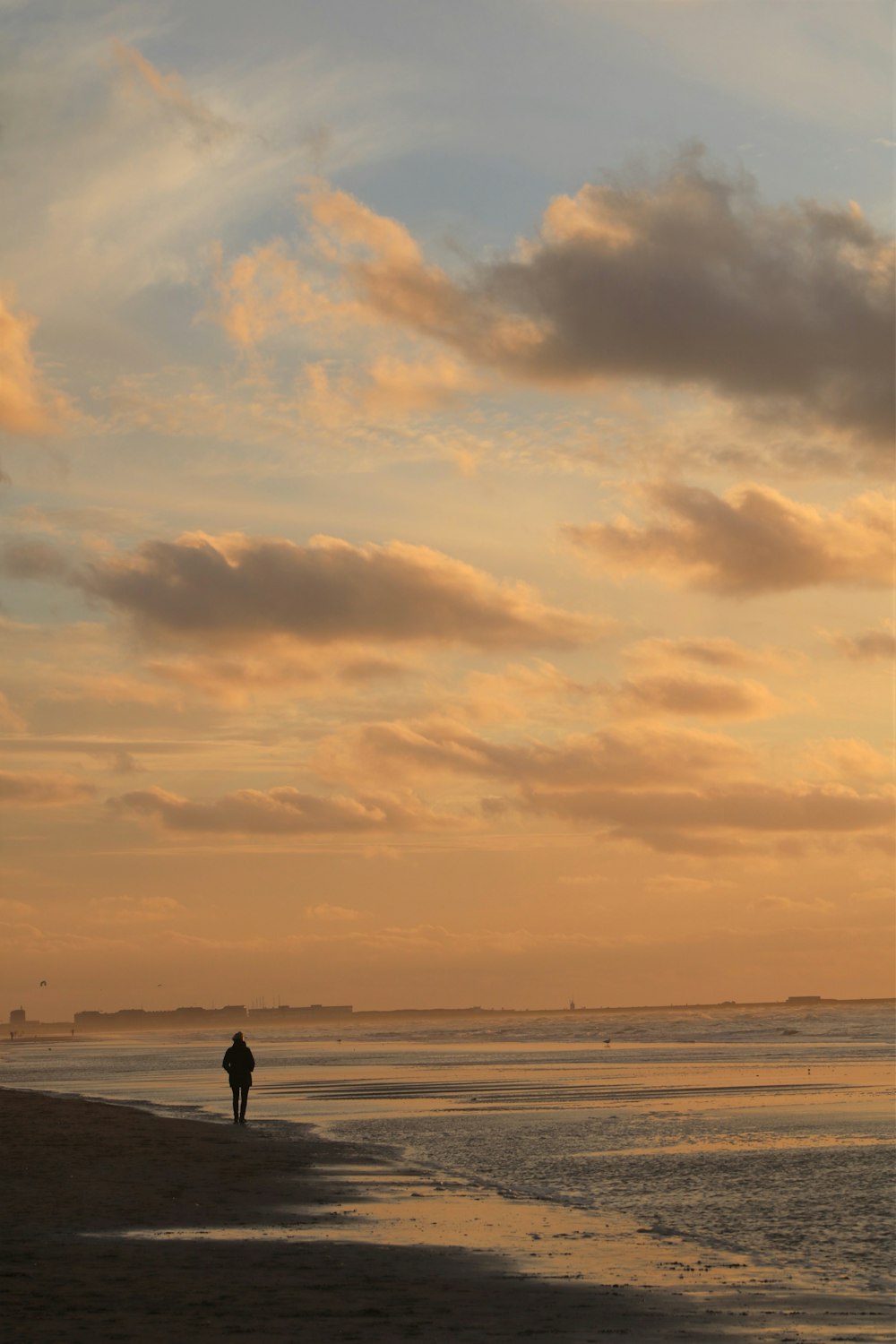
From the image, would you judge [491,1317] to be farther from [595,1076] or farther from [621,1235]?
[595,1076]

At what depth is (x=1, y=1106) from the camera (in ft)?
131

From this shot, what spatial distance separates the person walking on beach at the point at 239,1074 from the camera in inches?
1399

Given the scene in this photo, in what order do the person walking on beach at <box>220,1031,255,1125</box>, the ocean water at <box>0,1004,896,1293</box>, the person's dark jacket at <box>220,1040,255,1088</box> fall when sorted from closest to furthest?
the ocean water at <box>0,1004,896,1293</box> < the person walking on beach at <box>220,1031,255,1125</box> < the person's dark jacket at <box>220,1040,255,1088</box>

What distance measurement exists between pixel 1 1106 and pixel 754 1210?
2657cm

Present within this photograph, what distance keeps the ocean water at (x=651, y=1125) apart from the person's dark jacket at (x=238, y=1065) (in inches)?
71.8

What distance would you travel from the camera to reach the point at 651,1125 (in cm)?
3319

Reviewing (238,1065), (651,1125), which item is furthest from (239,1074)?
(651,1125)

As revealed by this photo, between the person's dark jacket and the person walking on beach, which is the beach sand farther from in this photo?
the person's dark jacket

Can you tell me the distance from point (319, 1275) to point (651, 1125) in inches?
768

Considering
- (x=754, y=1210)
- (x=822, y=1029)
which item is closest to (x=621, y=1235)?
(x=754, y=1210)

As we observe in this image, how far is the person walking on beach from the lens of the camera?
117 ft

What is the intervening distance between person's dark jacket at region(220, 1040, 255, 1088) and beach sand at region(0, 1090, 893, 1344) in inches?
416

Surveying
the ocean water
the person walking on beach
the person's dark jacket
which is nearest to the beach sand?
the ocean water

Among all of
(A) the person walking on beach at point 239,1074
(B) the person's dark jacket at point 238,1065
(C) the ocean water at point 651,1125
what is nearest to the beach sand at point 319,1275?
(C) the ocean water at point 651,1125
